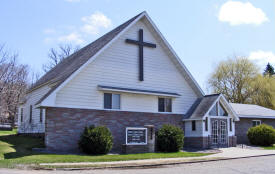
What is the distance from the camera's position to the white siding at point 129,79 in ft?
67.6

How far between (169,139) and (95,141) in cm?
542

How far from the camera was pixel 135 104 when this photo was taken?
23.1 meters

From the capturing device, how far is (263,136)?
27.5 m

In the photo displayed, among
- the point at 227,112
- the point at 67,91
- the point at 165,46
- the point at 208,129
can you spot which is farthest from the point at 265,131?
the point at 67,91

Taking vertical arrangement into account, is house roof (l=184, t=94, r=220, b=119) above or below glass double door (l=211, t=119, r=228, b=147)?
above

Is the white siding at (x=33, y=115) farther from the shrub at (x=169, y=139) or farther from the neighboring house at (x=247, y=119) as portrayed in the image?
the neighboring house at (x=247, y=119)

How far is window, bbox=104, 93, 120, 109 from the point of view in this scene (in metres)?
21.9

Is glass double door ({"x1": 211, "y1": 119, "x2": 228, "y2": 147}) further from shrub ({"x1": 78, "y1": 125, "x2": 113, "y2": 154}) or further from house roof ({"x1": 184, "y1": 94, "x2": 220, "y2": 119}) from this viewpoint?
shrub ({"x1": 78, "y1": 125, "x2": 113, "y2": 154})

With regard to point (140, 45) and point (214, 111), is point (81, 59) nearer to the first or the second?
point (140, 45)

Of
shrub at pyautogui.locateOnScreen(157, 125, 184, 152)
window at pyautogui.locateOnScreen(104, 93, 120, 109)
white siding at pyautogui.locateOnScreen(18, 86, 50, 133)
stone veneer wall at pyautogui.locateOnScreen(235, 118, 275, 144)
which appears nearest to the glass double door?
shrub at pyautogui.locateOnScreen(157, 125, 184, 152)

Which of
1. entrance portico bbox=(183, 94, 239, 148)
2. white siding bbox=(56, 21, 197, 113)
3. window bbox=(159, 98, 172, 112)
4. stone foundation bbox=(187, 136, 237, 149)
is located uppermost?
white siding bbox=(56, 21, 197, 113)

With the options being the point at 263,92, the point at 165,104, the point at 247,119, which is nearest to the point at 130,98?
the point at 165,104

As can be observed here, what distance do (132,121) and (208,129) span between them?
6042 mm

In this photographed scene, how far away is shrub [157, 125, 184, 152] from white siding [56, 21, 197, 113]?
2574 mm
